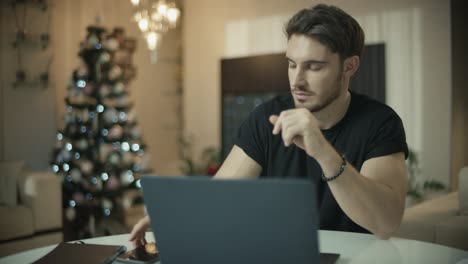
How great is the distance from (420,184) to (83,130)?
9.45 ft

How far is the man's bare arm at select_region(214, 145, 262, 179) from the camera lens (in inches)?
58.8

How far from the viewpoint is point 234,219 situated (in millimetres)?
699

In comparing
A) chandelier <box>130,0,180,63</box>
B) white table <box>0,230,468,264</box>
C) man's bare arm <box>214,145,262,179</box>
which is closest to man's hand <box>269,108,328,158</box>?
white table <box>0,230,468,264</box>

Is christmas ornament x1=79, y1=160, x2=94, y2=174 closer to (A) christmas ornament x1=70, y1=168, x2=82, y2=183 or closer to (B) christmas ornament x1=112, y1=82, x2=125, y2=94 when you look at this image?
(A) christmas ornament x1=70, y1=168, x2=82, y2=183

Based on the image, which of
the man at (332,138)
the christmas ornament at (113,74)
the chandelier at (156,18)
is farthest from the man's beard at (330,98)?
the christmas ornament at (113,74)

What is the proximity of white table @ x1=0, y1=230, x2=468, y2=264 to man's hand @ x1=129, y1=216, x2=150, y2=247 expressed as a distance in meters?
→ 0.05

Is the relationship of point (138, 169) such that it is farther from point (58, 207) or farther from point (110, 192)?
point (58, 207)

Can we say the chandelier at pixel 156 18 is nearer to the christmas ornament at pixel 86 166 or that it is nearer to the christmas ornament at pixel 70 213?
the christmas ornament at pixel 86 166

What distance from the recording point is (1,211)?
3.60m

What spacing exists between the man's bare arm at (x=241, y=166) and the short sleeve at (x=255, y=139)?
0.05 ft

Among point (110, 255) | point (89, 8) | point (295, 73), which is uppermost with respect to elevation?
point (89, 8)

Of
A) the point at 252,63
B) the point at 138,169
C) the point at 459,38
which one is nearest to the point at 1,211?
the point at 138,169

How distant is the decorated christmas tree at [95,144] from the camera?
440 centimetres

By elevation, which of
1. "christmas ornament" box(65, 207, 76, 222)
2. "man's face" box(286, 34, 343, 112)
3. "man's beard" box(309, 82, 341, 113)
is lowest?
"christmas ornament" box(65, 207, 76, 222)
